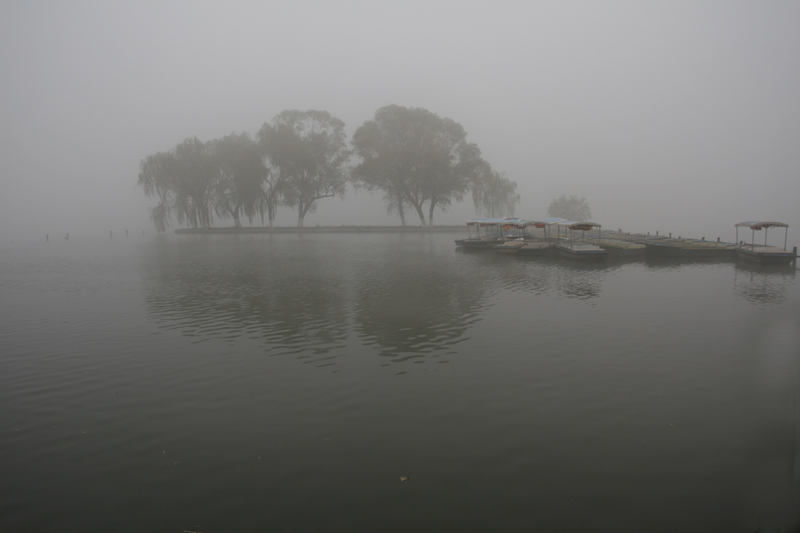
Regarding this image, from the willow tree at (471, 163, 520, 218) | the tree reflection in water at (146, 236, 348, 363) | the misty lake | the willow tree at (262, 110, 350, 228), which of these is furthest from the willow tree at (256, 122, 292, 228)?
the misty lake

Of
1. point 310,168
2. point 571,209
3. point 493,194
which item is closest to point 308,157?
point 310,168

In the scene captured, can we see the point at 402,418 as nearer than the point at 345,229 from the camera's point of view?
Yes

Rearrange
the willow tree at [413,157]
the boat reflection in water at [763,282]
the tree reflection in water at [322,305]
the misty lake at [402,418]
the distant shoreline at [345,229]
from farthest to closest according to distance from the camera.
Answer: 1. the distant shoreline at [345,229]
2. the willow tree at [413,157]
3. the boat reflection in water at [763,282]
4. the tree reflection in water at [322,305]
5. the misty lake at [402,418]

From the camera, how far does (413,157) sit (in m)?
66.4

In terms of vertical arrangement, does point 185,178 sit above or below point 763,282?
above

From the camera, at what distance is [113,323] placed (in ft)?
43.1

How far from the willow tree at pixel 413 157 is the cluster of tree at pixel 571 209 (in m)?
32.2

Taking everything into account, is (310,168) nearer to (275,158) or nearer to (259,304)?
(275,158)

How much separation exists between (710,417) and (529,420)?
8.30 ft

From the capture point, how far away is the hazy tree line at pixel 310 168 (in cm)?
6725

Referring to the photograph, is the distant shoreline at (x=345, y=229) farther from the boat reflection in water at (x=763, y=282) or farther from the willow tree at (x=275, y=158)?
the boat reflection in water at (x=763, y=282)

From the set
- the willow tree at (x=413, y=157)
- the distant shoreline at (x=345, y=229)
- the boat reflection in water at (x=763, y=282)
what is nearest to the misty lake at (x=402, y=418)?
the boat reflection in water at (x=763, y=282)

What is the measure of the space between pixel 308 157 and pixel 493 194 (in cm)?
2969

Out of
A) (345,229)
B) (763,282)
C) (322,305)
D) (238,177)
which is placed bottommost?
(763,282)
